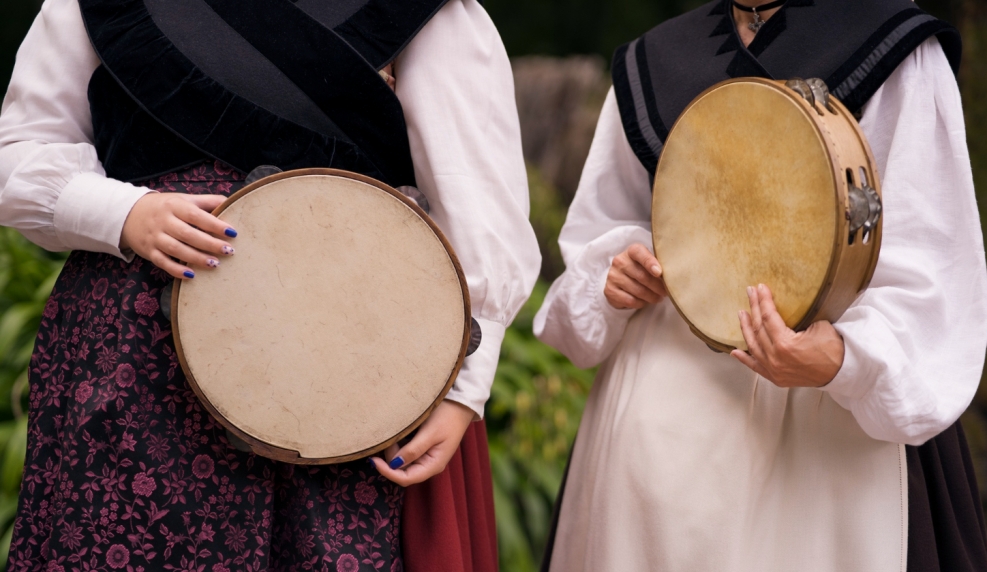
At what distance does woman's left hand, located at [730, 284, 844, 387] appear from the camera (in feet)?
3.79

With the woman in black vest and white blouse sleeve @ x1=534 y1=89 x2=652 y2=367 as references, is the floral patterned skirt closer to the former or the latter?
the woman in black vest

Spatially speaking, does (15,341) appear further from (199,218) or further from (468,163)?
(468,163)

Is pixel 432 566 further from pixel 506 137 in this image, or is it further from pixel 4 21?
pixel 4 21

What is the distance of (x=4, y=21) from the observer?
423cm

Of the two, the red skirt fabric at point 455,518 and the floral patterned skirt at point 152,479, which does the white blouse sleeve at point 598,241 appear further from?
the floral patterned skirt at point 152,479

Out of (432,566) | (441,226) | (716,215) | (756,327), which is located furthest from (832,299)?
(432,566)

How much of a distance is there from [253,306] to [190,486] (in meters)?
0.27

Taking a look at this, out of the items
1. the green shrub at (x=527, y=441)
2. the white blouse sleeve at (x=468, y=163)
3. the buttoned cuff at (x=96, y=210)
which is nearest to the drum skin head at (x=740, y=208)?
the white blouse sleeve at (x=468, y=163)

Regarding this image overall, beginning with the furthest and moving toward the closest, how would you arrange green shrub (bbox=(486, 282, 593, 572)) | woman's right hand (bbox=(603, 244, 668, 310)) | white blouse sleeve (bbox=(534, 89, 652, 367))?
green shrub (bbox=(486, 282, 593, 572)), white blouse sleeve (bbox=(534, 89, 652, 367)), woman's right hand (bbox=(603, 244, 668, 310))

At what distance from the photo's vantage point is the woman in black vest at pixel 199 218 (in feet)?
3.82

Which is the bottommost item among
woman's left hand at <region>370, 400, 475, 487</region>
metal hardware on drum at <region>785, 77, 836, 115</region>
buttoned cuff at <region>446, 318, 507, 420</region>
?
woman's left hand at <region>370, 400, 475, 487</region>

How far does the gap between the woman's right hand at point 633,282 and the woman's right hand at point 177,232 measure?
26.7 inches

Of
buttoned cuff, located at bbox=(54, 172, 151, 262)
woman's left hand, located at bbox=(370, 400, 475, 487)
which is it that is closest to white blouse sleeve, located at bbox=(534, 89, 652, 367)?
woman's left hand, located at bbox=(370, 400, 475, 487)

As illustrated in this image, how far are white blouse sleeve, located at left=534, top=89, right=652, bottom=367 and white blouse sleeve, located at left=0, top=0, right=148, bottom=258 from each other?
A: 0.80 metres
